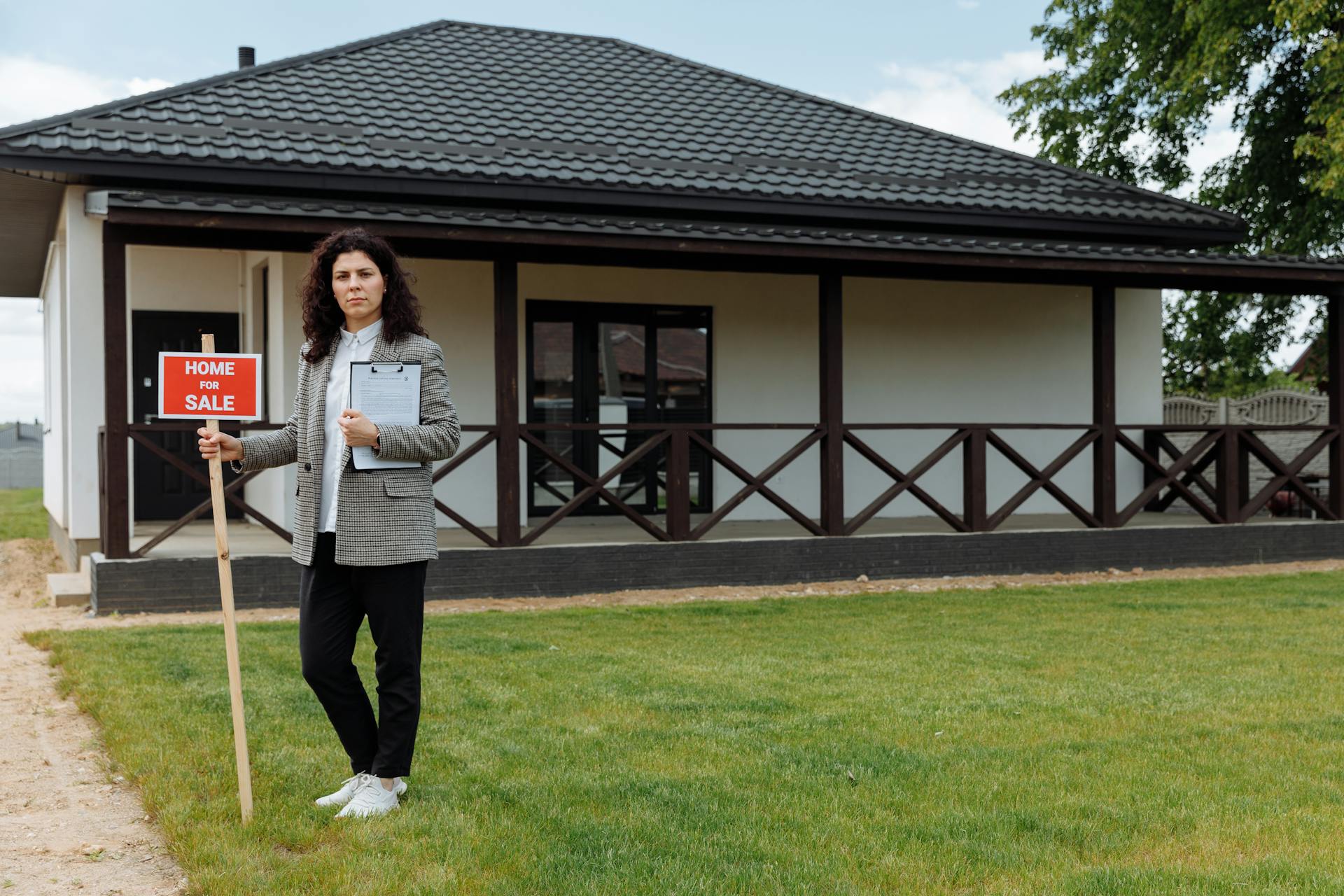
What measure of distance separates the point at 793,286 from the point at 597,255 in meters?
3.13

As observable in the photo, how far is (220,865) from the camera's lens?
3707 millimetres

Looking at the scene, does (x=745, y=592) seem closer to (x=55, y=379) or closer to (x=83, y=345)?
(x=83, y=345)

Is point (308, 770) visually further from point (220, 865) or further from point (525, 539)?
point (525, 539)

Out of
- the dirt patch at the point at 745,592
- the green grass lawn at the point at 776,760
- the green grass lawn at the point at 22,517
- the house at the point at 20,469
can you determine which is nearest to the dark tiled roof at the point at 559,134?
the dirt patch at the point at 745,592

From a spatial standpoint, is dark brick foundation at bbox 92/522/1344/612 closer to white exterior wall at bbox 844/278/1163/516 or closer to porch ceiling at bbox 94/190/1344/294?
white exterior wall at bbox 844/278/1163/516

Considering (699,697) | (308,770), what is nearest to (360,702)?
(308,770)

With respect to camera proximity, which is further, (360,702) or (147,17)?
(147,17)

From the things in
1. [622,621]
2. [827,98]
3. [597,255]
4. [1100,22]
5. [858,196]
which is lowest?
[622,621]

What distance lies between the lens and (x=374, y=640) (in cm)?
419

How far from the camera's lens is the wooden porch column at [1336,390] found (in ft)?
40.3

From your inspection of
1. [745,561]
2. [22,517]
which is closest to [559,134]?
[745,561]

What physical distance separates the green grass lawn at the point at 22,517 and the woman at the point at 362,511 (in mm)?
13078

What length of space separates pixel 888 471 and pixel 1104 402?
2.12 m

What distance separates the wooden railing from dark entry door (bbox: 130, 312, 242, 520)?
56cm
